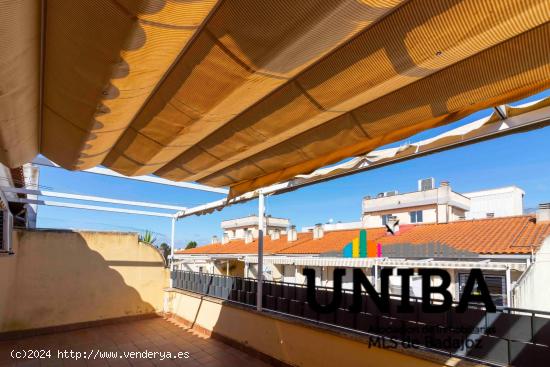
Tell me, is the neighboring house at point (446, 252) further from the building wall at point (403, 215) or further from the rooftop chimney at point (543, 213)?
the building wall at point (403, 215)

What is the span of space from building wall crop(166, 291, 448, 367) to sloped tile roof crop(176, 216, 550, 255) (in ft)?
31.7

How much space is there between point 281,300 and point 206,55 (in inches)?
225

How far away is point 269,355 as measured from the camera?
6309 millimetres

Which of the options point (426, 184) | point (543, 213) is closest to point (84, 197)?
point (543, 213)

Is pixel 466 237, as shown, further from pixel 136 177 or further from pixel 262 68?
pixel 262 68

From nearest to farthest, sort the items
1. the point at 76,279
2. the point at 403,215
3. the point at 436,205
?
the point at 76,279, the point at 436,205, the point at 403,215

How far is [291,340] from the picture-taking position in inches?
232

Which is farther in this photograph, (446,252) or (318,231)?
(318,231)

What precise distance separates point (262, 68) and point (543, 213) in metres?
16.5

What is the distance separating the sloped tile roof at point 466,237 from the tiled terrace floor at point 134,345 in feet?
33.7

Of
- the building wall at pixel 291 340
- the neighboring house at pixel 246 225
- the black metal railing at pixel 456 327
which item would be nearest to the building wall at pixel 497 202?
the neighboring house at pixel 246 225

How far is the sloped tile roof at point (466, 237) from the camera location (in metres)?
12.3

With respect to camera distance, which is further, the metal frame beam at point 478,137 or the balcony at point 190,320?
the balcony at point 190,320

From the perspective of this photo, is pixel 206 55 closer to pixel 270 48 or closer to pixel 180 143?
pixel 270 48
